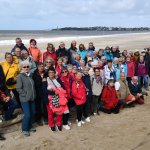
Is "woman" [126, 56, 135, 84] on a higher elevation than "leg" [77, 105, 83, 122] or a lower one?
higher

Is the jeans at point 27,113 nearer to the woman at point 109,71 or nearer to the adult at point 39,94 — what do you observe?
the adult at point 39,94

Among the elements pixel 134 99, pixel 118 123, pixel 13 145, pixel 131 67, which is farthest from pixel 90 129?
pixel 131 67

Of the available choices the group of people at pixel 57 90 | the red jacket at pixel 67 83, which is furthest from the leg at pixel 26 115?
the red jacket at pixel 67 83

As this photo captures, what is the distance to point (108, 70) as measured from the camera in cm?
1024

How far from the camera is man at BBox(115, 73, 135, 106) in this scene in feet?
32.3

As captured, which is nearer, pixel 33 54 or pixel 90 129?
pixel 90 129

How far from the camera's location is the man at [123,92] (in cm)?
984

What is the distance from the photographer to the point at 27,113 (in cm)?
753

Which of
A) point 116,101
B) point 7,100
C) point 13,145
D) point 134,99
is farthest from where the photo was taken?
point 134,99

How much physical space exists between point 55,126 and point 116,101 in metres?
2.25

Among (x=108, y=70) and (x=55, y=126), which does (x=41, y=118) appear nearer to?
(x=55, y=126)

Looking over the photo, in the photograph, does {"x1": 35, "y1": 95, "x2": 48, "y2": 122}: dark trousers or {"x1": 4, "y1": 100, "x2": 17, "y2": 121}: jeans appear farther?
{"x1": 35, "y1": 95, "x2": 48, "y2": 122}: dark trousers

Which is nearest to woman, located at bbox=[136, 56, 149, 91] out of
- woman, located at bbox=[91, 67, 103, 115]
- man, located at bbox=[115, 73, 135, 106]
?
man, located at bbox=[115, 73, 135, 106]

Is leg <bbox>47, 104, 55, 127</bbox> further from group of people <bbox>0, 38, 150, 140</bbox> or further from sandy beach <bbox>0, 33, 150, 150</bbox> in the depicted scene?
sandy beach <bbox>0, 33, 150, 150</bbox>
